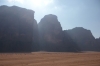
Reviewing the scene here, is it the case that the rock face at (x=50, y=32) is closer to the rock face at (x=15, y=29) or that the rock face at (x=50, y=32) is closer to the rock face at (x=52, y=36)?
the rock face at (x=52, y=36)

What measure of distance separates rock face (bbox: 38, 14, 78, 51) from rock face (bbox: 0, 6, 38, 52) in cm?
1540

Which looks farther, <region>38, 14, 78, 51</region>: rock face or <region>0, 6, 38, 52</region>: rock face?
<region>38, 14, 78, 51</region>: rock face

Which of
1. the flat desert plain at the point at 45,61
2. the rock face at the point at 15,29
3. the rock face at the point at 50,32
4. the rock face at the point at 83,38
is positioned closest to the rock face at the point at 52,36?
the rock face at the point at 50,32

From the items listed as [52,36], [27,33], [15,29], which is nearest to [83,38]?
[52,36]

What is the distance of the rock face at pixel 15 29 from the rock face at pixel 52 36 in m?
15.4

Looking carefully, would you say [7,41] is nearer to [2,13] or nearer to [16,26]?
[16,26]

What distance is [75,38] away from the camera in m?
104

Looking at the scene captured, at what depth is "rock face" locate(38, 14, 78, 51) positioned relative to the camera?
2908 inches

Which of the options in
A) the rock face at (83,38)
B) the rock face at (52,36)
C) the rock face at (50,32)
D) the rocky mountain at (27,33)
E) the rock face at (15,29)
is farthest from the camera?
the rock face at (83,38)

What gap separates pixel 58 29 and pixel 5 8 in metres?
37.9

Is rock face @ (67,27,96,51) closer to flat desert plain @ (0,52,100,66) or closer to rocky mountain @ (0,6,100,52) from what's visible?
rocky mountain @ (0,6,100,52)

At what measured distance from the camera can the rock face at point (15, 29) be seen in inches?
2162

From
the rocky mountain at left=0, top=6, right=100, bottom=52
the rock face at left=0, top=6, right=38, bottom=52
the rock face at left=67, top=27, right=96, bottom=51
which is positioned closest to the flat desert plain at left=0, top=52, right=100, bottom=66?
the rock face at left=0, top=6, right=38, bottom=52

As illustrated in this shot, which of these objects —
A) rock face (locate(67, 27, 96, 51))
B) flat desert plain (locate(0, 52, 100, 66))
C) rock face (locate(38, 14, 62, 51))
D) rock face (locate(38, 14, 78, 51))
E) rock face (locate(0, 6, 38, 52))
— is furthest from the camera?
rock face (locate(67, 27, 96, 51))
